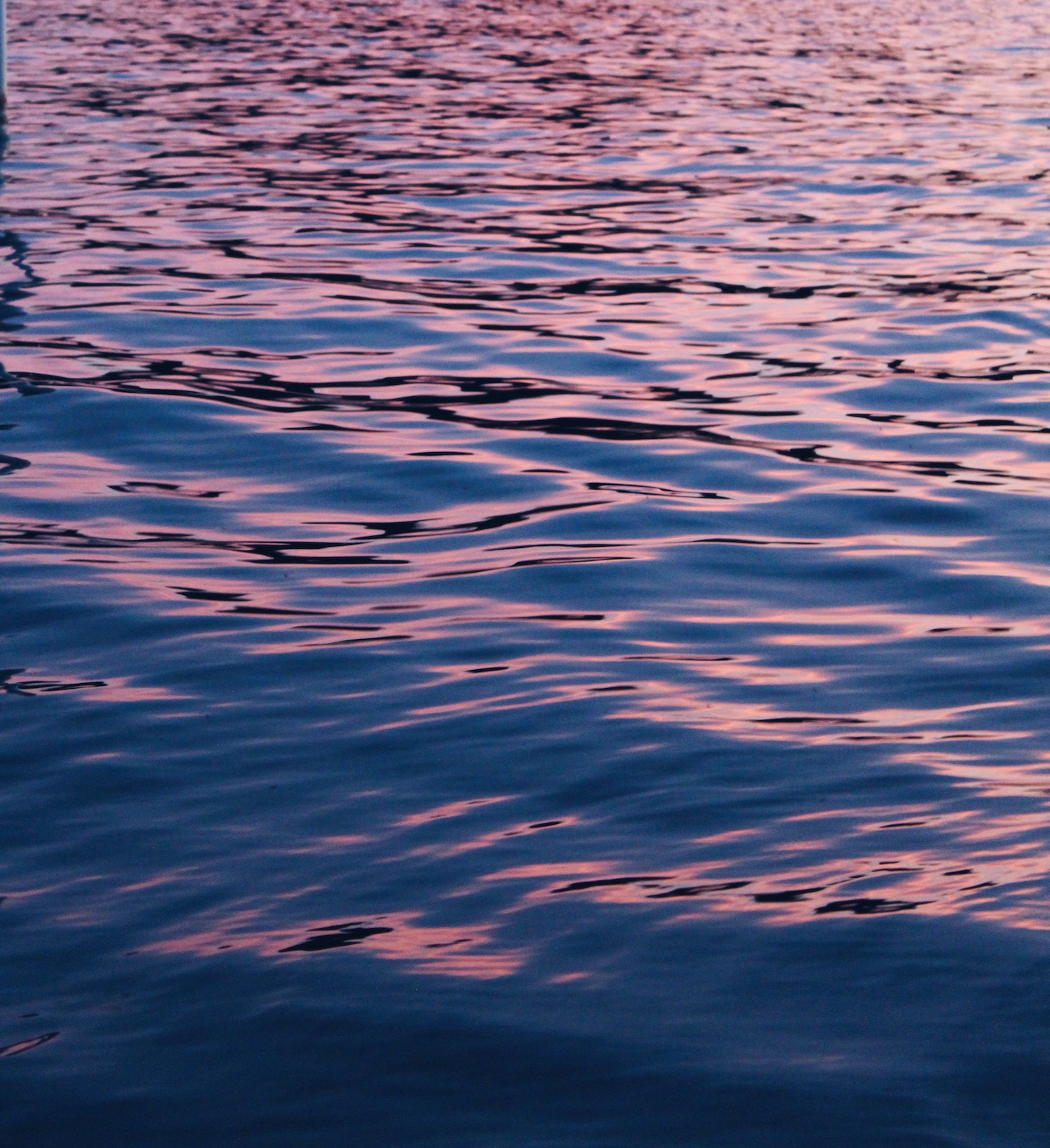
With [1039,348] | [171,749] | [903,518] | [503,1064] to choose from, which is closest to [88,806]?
[171,749]

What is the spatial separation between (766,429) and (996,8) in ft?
111

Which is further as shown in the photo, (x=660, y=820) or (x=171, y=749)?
(x=171, y=749)

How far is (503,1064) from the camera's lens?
141 inches

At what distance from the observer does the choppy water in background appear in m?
3.62

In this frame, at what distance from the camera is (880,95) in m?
23.2

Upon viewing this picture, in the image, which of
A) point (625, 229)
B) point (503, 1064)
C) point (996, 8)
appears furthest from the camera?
point (996, 8)

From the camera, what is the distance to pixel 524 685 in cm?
554

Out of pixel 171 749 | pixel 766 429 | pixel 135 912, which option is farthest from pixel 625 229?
pixel 135 912

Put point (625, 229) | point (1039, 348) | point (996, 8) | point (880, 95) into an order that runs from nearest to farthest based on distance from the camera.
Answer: point (1039, 348) < point (625, 229) < point (880, 95) < point (996, 8)

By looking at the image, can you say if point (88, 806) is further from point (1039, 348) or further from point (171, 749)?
point (1039, 348)

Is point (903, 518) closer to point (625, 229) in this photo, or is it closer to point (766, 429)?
point (766, 429)

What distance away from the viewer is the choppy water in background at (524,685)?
11.9 ft

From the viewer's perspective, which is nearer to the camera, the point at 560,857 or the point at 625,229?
the point at 560,857

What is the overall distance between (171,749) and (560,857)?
4.21ft
